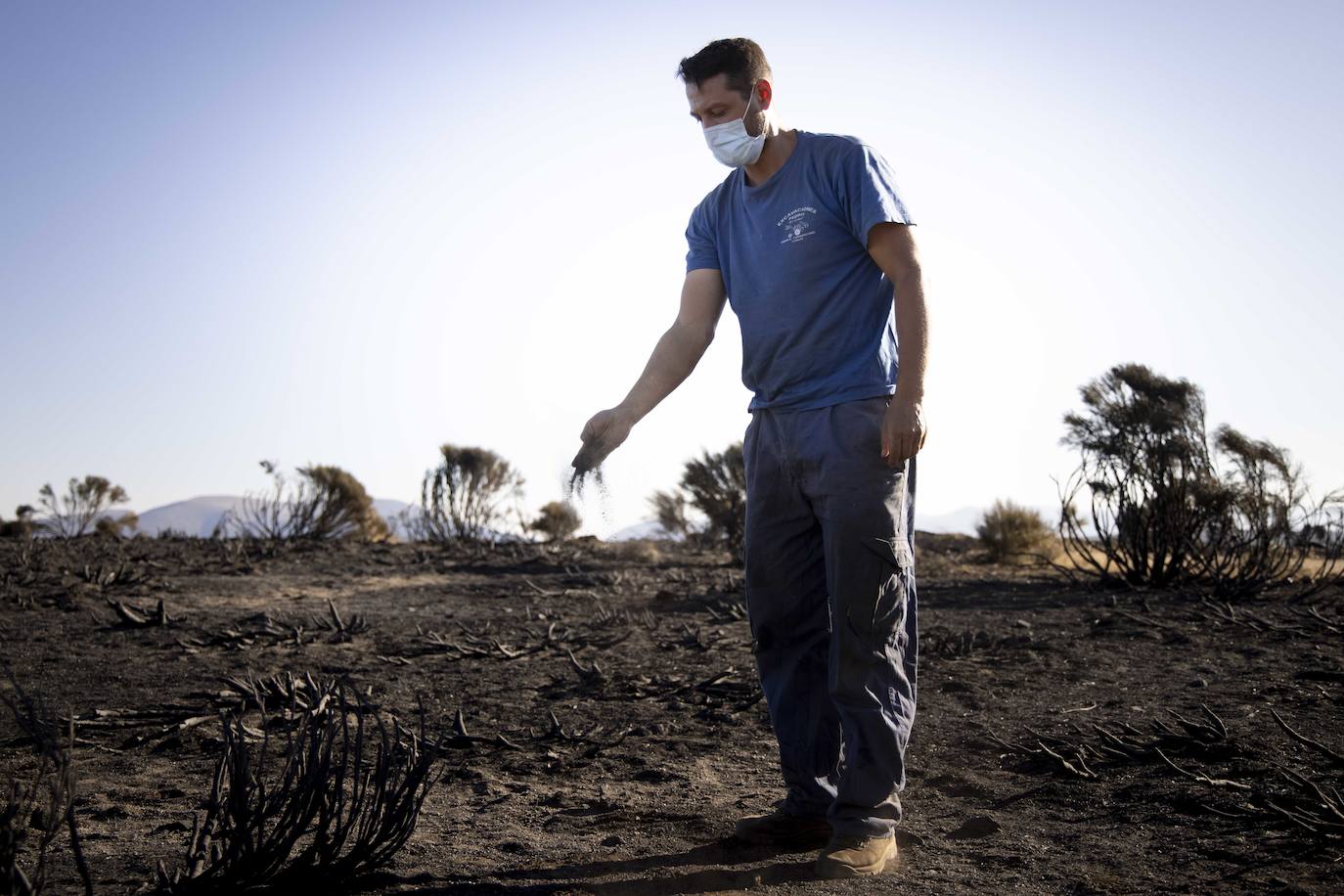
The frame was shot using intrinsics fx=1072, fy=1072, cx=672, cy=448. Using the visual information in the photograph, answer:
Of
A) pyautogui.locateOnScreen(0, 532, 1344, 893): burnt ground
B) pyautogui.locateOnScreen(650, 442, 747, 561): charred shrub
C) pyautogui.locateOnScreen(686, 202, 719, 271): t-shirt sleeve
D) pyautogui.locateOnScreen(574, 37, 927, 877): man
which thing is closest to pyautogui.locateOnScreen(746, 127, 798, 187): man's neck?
pyautogui.locateOnScreen(574, 37, 927, 877): man

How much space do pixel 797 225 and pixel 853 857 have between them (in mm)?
1595

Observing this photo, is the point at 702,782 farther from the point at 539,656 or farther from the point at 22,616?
the point at 22,616

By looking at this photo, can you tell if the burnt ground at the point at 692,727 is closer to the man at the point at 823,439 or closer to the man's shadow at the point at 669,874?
the man's shadow at the point at 669,874

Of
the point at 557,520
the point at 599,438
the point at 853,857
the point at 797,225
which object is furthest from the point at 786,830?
the point at 557,520

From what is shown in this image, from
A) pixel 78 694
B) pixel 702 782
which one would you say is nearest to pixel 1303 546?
pixel 702 782

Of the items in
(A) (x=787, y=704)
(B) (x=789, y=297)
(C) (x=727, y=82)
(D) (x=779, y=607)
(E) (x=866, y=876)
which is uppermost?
(C) (x=727, y=82)

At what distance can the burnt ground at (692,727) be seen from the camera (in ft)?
8.75

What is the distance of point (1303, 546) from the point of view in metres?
8.88

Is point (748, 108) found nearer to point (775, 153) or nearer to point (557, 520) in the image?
point (775, 153)

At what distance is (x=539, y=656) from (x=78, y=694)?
2164 millimetres

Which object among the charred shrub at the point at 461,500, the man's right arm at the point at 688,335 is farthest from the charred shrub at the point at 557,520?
the man's right arm at the point at 688,335

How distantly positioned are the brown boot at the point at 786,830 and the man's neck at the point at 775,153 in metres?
1.74

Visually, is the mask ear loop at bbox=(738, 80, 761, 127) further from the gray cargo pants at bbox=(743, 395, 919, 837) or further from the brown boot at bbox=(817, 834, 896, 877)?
the brown boot at bbox=(817, 834, 896, 877)

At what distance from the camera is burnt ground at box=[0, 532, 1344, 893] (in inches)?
105
